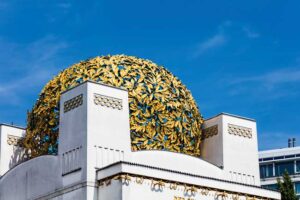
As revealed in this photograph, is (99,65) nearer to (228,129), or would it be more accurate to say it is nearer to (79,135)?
(79,135)

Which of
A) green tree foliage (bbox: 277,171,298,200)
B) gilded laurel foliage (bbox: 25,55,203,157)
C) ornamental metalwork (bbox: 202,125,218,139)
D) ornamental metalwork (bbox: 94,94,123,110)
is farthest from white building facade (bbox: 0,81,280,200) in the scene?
green tree foliage (bbox: 277,171,298,200)

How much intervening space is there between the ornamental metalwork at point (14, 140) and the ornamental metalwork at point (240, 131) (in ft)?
22.7

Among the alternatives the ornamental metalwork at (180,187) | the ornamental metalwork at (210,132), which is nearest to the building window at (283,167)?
the ornamental metalwork at (210,132)

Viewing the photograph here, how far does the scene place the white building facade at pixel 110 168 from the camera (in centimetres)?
2094

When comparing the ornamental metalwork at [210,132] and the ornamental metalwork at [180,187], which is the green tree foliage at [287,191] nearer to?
the ornamental metalwork at [180,187]

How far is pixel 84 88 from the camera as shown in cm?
2191

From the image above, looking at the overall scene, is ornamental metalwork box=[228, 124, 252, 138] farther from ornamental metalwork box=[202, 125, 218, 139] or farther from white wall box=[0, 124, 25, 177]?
white wall box=[0, 124, 25, 177]

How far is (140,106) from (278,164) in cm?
3566

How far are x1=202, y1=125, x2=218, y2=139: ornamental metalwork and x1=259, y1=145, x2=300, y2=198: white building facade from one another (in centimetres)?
3155

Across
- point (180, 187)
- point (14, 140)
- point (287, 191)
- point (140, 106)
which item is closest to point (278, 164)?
point (287, 191)

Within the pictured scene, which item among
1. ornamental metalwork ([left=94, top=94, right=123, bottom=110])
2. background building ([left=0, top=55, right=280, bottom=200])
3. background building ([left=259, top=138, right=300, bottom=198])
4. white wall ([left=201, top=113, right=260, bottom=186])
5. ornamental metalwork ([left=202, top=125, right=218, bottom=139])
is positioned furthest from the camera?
background building ([left=259, top=138, right=300, bottom=198])

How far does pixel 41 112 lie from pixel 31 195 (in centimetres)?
253

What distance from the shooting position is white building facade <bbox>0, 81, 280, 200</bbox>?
68.7ft

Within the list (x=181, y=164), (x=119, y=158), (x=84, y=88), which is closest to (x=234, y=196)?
(x=181, y=164)
